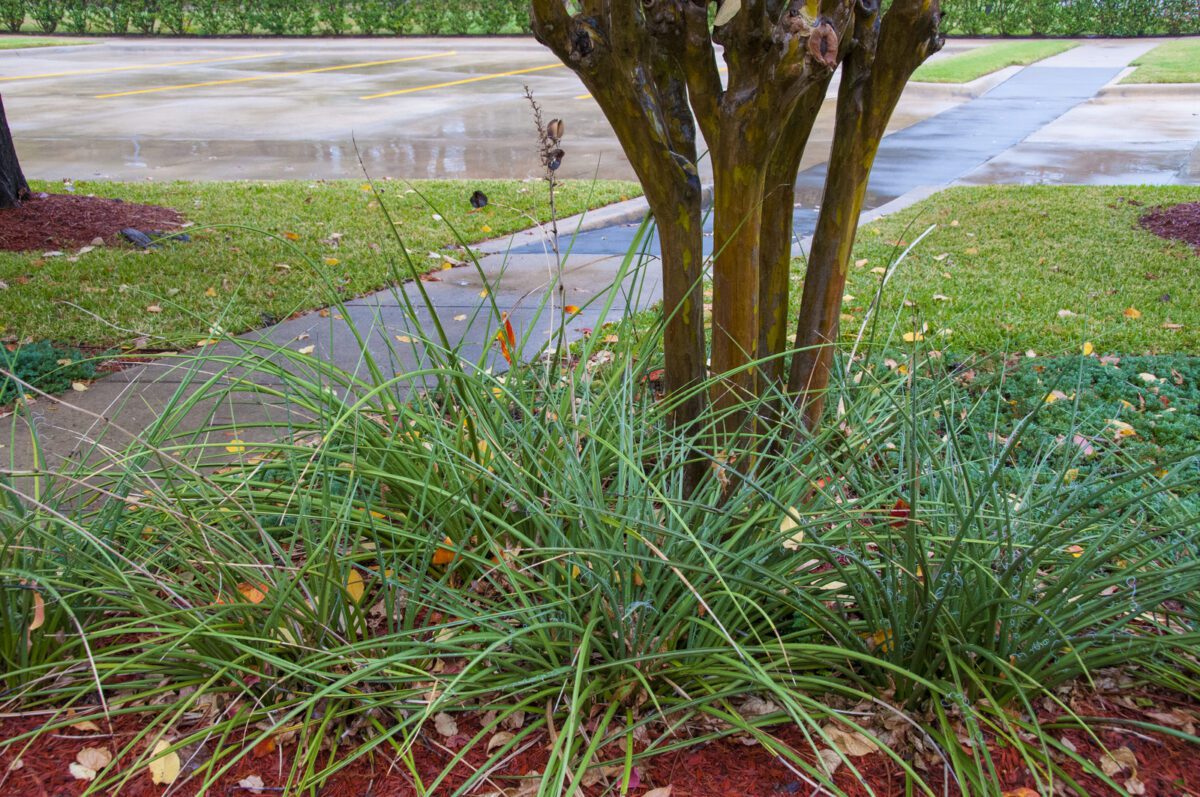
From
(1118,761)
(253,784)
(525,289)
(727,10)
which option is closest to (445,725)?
(253,784)

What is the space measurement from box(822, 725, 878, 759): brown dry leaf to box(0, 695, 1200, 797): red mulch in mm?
21

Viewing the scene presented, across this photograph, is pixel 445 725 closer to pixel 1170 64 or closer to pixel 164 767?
pixel 164 767

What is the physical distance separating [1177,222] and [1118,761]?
6.04m

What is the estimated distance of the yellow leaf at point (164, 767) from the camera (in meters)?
2.04

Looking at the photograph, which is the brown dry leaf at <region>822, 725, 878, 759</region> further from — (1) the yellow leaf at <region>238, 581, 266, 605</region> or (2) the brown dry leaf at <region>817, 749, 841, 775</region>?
(1) the yellow leaf at <region>238, 581, 266, 605</region>

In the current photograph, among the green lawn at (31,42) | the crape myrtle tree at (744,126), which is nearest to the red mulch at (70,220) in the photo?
the crape myrtle tree at (744,126)

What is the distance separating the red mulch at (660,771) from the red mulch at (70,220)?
555cm

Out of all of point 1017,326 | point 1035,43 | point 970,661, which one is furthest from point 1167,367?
point 1035,43

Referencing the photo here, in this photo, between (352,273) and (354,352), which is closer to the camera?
(354,352)

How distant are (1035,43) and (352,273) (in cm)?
2287

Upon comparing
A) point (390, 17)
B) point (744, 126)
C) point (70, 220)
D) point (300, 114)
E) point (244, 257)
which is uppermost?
point (390, 17)

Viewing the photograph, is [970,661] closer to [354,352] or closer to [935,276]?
[354,352]

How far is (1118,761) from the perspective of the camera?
6.72 ft

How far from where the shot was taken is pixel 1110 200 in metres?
7.76
